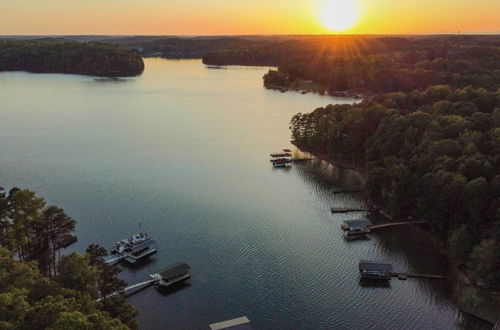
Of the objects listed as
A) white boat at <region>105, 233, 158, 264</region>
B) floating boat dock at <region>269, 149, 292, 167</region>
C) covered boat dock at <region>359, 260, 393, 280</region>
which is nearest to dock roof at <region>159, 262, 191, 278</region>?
white boat at <region>105, 233, 158, 264</region>

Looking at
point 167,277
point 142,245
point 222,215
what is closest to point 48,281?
point 167,277

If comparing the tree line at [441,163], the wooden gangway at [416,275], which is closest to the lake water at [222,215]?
the wooden gangway at [416,275]

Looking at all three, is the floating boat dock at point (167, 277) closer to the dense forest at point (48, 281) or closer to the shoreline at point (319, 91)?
the dense forest at point (48, 281)

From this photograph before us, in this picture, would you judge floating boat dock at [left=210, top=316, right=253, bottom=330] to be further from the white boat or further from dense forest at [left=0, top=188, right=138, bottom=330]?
the white boat

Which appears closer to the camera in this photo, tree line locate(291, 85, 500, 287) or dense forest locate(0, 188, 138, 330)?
dense forest locate(0, 188, 138, 330)

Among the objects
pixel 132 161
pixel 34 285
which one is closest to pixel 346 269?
pixel 34 285

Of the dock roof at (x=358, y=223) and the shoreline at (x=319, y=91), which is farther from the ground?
the shoreline at (x=319, y=91)

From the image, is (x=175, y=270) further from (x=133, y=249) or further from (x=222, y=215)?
(x=222, y=215)
